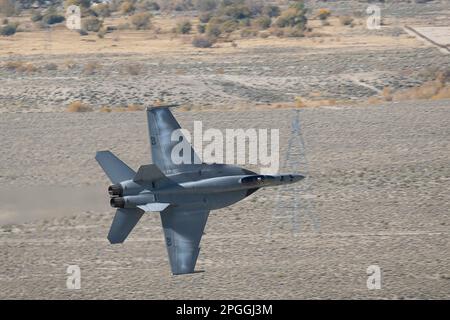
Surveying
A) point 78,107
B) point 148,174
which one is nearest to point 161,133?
point 148,174

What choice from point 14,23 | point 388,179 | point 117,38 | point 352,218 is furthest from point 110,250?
point 14,23

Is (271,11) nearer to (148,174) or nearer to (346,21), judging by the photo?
(346,21)

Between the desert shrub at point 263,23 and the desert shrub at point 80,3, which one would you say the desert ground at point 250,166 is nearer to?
the desert shrub at point 263,23

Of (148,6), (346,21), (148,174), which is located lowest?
(148,6)

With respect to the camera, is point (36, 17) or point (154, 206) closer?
point (154, 206)

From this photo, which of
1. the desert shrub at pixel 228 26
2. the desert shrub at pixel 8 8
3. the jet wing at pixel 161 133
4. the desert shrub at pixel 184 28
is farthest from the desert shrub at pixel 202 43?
the jet wing at pixel 161 133

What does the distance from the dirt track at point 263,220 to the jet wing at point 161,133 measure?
6033 millimetres

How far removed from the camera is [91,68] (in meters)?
93.4

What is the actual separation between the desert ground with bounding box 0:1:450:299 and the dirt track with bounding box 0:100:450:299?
0.12 meters

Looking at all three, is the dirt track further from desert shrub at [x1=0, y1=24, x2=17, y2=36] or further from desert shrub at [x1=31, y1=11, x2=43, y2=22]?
desert shrub at [x1=31, y1=11, x2=43, y2=22]

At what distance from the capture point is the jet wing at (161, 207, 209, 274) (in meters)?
38.8

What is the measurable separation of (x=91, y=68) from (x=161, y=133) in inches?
2079

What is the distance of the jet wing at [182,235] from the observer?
3884 cm

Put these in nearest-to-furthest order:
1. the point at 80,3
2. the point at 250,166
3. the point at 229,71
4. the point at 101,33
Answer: the point at 250,166, the point at 229,71, the point at 101,33, the point at 80,3
